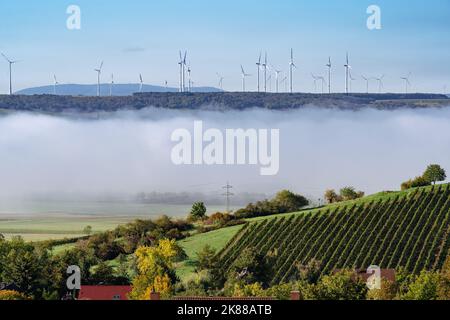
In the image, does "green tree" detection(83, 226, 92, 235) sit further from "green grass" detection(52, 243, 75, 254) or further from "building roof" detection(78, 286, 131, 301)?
"building roof" detection(78, 286, 131, 301)

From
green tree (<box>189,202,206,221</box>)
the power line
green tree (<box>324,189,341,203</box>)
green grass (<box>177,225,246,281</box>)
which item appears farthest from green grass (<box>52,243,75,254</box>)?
green tree (<box>324,189,341,203</box>)

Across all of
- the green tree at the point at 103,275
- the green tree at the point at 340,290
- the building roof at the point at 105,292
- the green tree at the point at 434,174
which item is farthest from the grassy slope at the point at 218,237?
the green tree at the point at 340,290

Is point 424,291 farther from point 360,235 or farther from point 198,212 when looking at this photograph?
point 198,212

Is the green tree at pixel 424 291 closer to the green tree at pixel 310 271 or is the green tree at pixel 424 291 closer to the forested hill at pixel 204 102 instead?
the green tree at pixel 310 271
